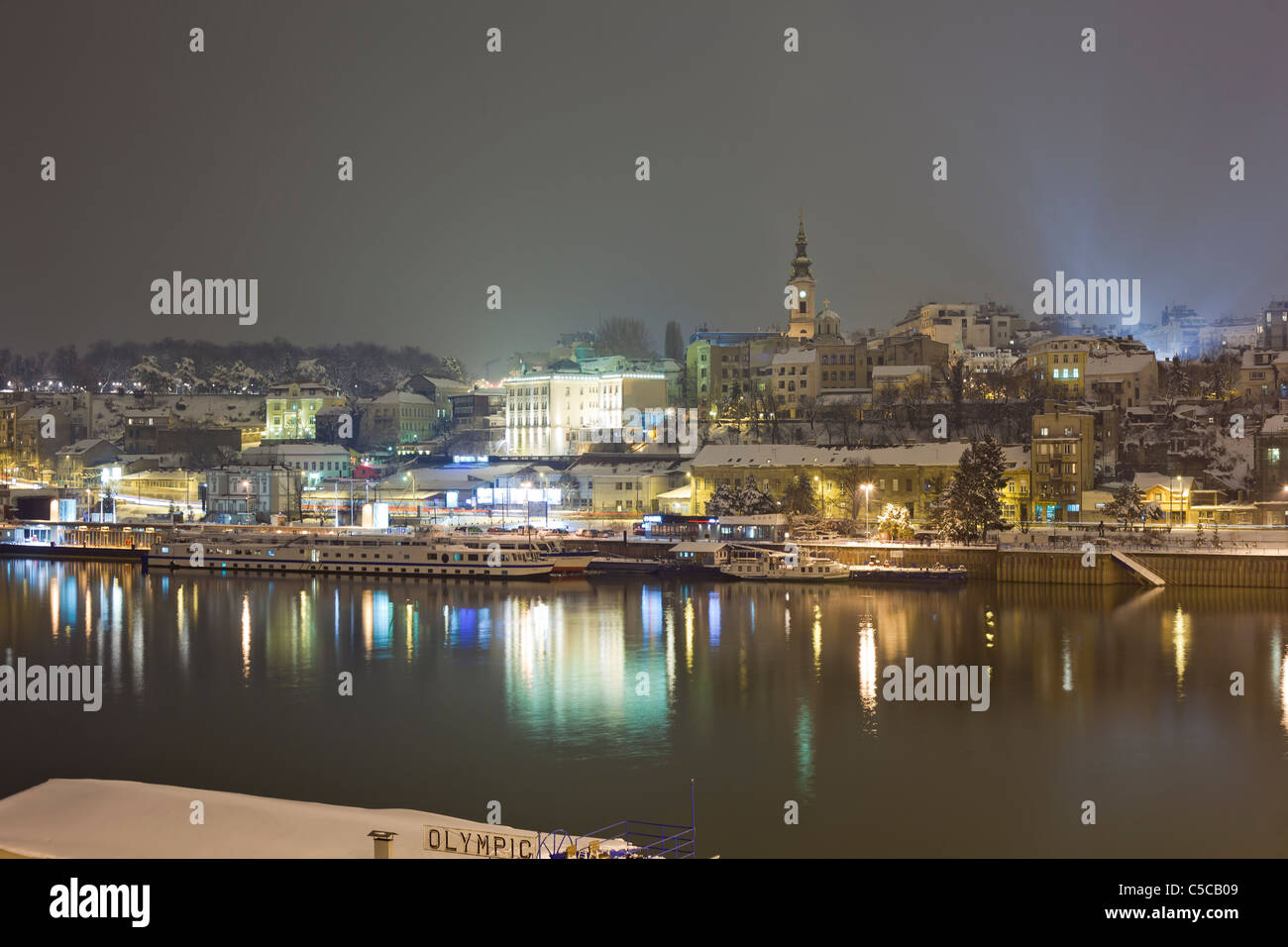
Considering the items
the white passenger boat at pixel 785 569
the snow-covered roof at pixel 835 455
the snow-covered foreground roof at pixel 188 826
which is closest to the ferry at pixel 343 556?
the white passenger boat at pixel 785 569

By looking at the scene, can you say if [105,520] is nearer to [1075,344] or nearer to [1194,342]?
[1075,344]

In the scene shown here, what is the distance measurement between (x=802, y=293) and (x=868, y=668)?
111 ft

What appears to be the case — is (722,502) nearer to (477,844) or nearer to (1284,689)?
(1284,689)

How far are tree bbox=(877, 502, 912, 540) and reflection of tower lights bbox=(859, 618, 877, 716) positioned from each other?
715 centimetres

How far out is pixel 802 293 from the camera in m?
46.6

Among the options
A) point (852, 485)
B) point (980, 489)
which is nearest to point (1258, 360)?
point (852, 485)

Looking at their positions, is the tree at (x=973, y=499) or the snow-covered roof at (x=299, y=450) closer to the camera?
the tree at (x=973, y=499)

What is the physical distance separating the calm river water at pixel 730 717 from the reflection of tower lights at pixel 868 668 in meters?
0.07

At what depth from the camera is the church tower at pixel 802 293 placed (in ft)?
149

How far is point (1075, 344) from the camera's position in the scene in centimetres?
3516
